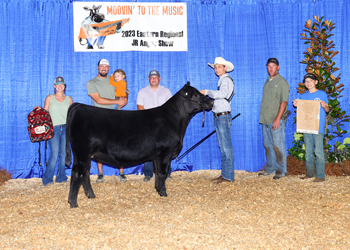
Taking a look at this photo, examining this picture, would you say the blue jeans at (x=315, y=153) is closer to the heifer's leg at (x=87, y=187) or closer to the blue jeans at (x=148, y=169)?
the blue jeans at (x=148, y=169)

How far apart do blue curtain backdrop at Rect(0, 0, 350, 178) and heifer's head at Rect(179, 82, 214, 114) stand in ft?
5.28

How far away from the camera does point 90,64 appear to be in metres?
6.14

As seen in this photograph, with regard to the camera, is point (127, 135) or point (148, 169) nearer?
point (127, 135)

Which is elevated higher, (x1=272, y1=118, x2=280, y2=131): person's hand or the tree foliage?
the tree foliage

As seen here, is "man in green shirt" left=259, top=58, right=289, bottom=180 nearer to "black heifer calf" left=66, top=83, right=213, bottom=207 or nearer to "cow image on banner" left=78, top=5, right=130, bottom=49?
"black heifer calf" left=66, top=83, right=213, bottom=207

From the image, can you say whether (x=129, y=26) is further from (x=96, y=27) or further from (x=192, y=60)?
(x=192, y=60)

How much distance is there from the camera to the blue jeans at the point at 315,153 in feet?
16.8

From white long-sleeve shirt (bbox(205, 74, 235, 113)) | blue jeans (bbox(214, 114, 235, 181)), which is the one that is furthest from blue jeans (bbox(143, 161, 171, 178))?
white long-sleeve shirt (bbox(205, 74, 235, 113))

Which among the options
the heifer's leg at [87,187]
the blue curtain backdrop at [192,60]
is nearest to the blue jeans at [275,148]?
the blue curtain backdrop at [192,60]

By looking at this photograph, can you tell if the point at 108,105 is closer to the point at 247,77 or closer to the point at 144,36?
the point at 144,36

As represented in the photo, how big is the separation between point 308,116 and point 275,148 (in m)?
0.85

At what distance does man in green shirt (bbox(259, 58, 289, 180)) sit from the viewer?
5480mm

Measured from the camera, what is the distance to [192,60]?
6.31 m

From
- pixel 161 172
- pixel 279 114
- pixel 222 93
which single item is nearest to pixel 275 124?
pixel 279 114
